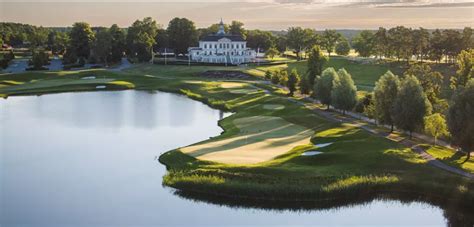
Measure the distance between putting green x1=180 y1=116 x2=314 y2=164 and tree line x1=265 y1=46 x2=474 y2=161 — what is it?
26.1 feet

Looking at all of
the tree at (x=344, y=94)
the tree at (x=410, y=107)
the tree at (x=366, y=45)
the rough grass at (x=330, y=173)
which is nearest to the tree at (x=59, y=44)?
the tree at (x=366, y=45)

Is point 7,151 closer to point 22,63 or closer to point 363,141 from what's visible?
point 363,141

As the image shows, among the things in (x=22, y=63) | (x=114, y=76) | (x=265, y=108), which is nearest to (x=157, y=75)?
(x=114, y=76)

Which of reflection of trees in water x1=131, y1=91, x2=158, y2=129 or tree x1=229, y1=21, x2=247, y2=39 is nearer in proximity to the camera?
reflection of trees in water x1=131, y1=91, x2=158, y2=129

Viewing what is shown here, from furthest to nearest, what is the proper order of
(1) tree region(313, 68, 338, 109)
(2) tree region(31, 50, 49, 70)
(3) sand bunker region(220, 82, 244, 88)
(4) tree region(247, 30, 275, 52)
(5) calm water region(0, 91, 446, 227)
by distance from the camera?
(4) tree region(247, 30, 275, 52) → (2) tree region(31, 50, 49, 70) → (3) sand bunker region(220, 82, 244, 88) → (1) tree region(313, 68, 338, 109) → (5) calm water region(0, 91, 446, 227)

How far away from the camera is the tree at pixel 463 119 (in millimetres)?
39412

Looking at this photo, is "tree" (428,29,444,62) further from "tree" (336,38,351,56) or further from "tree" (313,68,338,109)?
"tree" (313,68,338,109)

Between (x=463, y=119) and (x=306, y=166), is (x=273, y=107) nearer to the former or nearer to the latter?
(x=306, y=166)

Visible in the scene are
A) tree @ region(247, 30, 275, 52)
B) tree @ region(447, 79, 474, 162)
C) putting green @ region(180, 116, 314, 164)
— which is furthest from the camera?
tree @ region(247, 30, 275, 52)

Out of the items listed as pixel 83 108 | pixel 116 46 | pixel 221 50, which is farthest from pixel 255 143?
pixel 221 50

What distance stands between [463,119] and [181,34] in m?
125

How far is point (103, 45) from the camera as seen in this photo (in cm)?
13838

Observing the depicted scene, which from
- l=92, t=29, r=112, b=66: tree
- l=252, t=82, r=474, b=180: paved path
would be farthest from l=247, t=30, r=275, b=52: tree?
l=252, t=82, r=474, b=180: paved path

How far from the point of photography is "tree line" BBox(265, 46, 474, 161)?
132 ft
